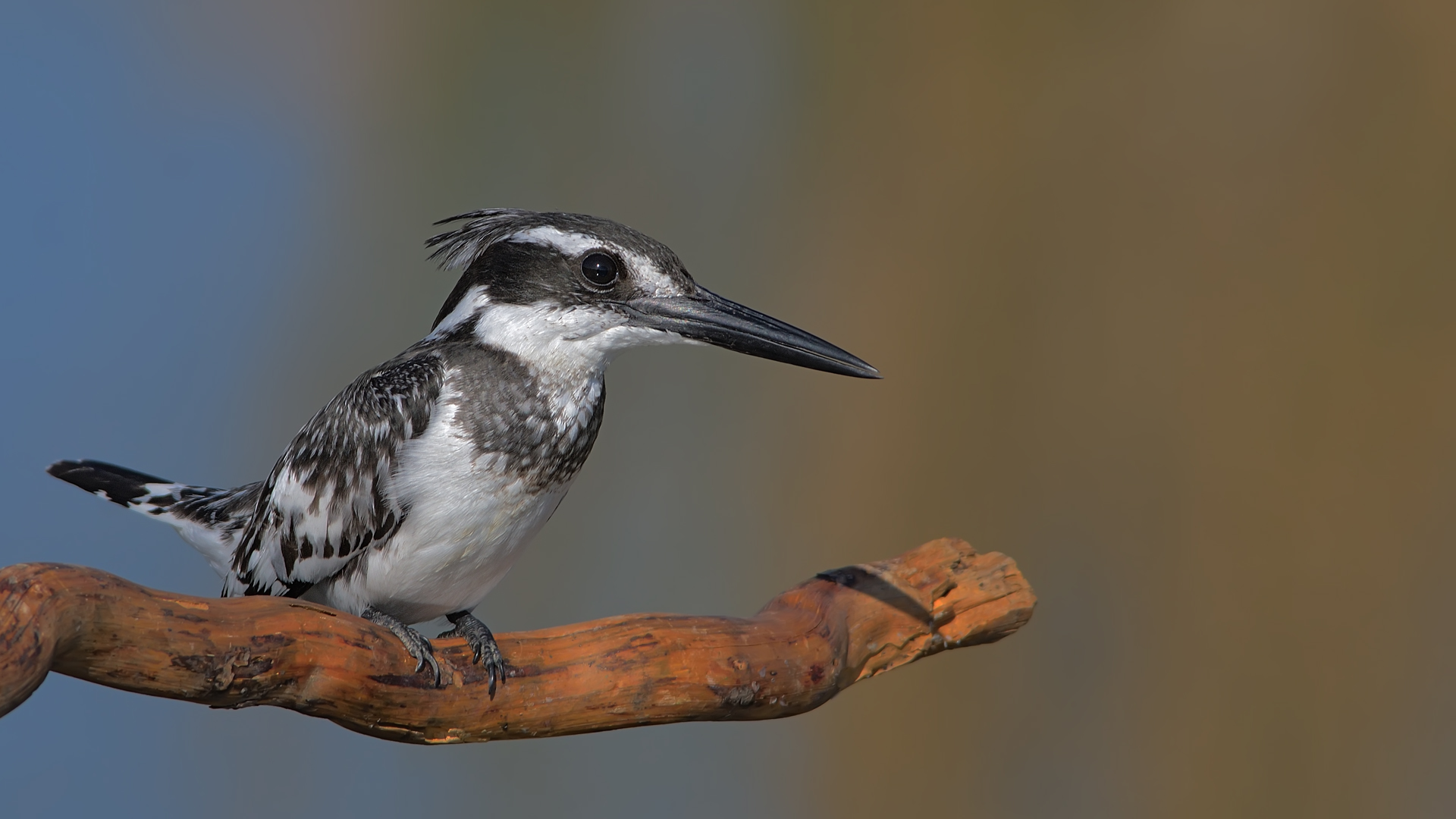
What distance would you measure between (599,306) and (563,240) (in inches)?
4.5

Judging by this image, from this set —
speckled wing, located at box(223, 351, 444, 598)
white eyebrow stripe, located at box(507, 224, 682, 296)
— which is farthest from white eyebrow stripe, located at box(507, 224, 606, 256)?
speckled wing, located at box(223, 351, 444, 598)

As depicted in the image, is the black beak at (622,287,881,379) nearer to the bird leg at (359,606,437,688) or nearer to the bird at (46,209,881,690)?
the bird at (46,209,881,690)

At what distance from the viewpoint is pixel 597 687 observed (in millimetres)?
1680

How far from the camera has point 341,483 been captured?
5.84 ft

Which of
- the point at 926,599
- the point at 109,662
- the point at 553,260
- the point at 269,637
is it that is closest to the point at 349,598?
the point at 269,637

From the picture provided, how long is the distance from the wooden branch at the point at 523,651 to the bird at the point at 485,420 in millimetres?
78

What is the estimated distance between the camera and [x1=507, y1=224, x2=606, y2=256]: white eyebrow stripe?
174 cm

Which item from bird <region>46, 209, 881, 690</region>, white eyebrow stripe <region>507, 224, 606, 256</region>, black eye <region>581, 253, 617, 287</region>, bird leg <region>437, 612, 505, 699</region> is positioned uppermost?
white eyebrow stripe <region>507, 224, 606, 256</region>

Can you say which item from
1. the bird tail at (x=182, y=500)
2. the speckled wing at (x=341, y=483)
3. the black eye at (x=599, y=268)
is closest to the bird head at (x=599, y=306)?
the black eye at (x=599, y=268)

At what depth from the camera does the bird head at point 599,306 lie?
1.75 meters

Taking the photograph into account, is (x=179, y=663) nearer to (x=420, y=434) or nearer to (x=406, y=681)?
→ (x=406, y=681)

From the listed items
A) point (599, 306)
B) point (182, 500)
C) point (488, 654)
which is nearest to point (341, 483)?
point (488, 654)

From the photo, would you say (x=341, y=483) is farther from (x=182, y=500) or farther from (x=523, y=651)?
(x=182, y=500)

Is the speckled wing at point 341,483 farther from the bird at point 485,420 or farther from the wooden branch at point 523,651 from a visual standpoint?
the wooden branch at point 523,651
